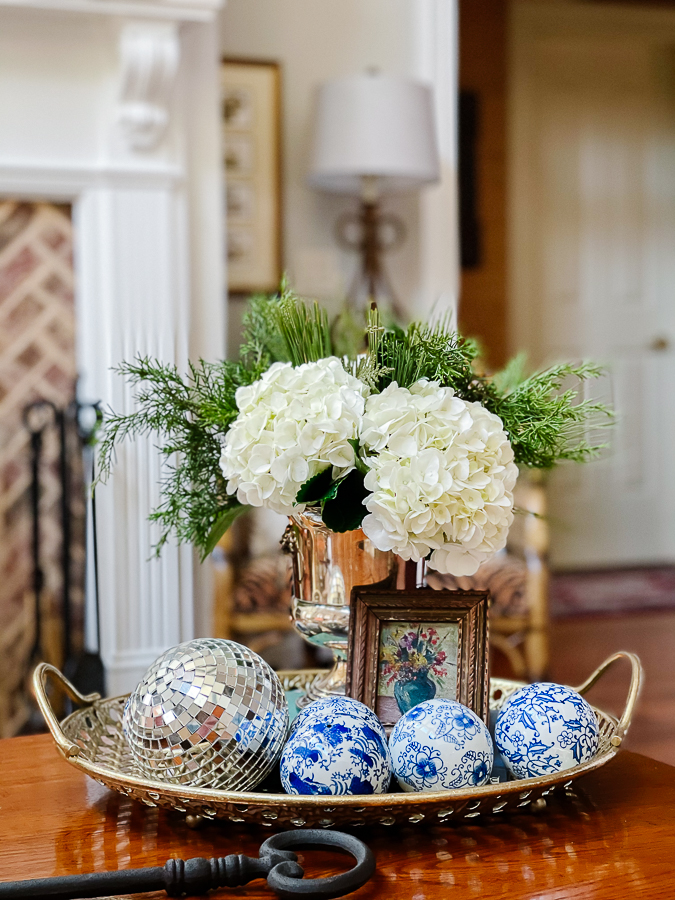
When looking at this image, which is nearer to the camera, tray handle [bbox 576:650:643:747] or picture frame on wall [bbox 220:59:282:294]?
tray handle [bbox 576:650:643:747]

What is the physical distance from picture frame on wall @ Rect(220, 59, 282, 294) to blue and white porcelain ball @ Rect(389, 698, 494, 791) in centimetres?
230

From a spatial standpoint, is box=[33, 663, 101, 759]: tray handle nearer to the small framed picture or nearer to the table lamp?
the small framed picture

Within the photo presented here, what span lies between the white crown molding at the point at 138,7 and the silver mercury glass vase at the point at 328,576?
1649mm

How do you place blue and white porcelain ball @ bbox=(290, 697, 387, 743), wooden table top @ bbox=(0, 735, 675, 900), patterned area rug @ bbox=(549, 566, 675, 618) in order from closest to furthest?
wooden table top @ bbox=(0, 735, 675, 900) → blue and white porcelain ball @ bbox=(290, 697, 387, 743) → patterned area rug @ bbox=(549, 566, 675, 618)

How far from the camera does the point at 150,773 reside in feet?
2.69

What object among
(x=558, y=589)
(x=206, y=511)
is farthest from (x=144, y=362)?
(x=558, y=589)

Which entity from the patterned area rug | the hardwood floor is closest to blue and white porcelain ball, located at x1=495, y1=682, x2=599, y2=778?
the hardwood floor

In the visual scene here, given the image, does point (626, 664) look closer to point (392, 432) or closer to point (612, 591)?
point (612, 591)

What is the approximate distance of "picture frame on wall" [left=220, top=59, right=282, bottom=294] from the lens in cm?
292

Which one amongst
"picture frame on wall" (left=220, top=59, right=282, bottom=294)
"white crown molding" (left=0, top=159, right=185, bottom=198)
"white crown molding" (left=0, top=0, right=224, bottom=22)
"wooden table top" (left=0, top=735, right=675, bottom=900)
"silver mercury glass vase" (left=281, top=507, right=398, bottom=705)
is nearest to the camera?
"wooden table top" (left=0, top=735, right=675, bottom=900)

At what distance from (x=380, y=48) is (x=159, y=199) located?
1.07 meters

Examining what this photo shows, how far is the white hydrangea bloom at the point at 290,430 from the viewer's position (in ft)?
2.91

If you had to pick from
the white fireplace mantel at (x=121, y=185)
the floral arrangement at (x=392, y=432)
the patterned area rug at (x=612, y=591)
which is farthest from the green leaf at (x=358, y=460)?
the patterned area rug at (x=612, y=591)

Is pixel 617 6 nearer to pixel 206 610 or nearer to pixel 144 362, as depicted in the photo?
pixel 206 610
